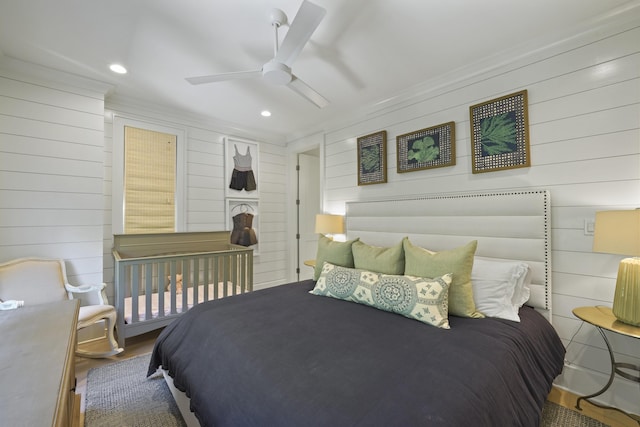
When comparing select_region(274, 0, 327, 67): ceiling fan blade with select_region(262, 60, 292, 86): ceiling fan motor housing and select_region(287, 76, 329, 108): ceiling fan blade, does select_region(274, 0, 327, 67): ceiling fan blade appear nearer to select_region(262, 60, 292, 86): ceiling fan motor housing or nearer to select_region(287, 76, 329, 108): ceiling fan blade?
select_region(262, 60, 292, 86): ceiling fan motor housing

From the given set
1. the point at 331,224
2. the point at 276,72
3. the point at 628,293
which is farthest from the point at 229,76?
the point at 628,293

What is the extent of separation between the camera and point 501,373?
1.20 metres

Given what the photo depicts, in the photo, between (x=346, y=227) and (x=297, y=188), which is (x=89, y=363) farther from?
(x=297, y=188)

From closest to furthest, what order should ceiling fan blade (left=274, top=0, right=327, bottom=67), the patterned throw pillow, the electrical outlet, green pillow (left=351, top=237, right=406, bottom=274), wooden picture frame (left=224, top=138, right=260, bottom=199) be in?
1. ceiling fan blade (left=274, top=0, right=327, bottom=67)
2. the patterned throw pillow
3. the electrical outlet
4. green pillow (left=351, top=237, right=406, bottom=274)
5. wooden picture frame (left=224, top=138, right=260, bottom=199)

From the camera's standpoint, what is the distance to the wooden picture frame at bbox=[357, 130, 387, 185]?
3.11 m

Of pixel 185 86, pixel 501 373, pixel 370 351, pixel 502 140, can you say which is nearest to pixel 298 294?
pixel 370 351

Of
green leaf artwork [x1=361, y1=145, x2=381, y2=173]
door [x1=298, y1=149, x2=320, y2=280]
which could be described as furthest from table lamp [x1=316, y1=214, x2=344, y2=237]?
door [x1=298, y1=149, x2=320, y2=280]

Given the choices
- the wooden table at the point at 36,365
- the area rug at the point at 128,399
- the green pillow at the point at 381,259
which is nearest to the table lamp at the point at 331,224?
the green pillow at the point at 381,259

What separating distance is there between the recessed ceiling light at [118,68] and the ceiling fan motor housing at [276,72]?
5.12 feet

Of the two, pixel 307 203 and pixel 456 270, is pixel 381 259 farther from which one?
pixel 307 203

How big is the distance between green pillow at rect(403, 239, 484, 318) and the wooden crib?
204 centimetres

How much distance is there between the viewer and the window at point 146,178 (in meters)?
3.08

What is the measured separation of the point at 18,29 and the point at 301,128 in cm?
288

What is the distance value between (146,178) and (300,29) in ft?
8.86
